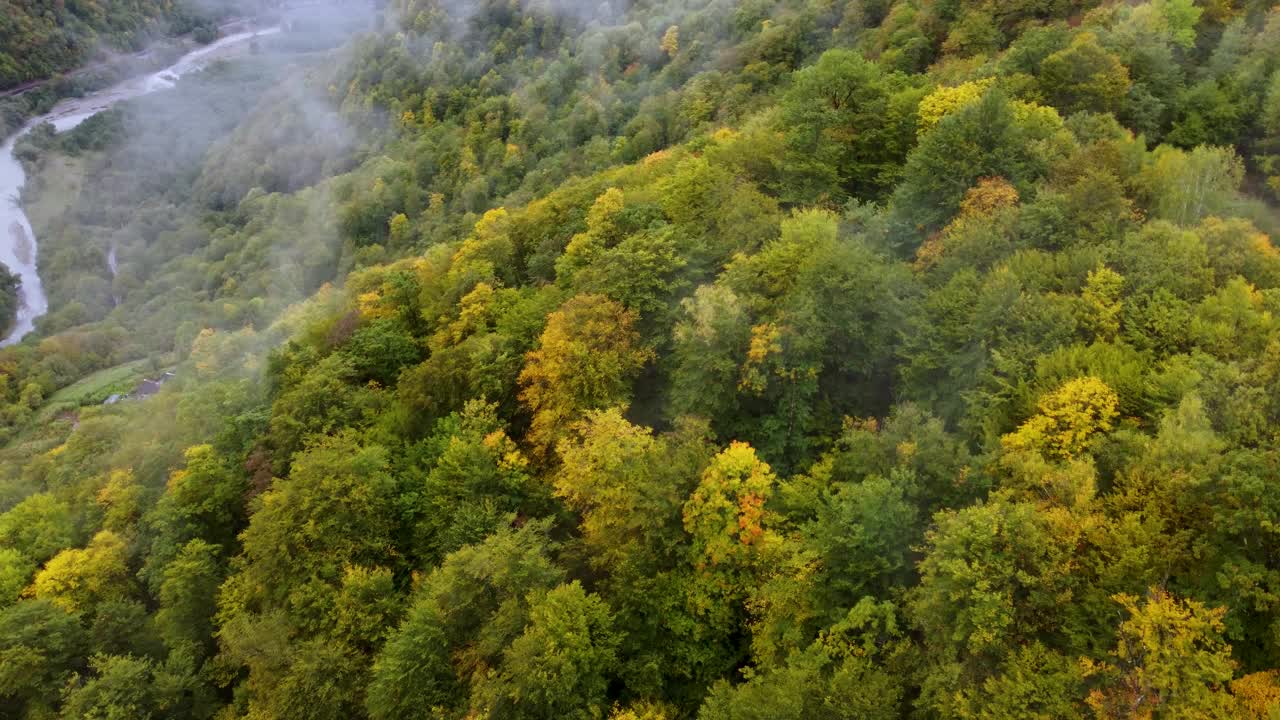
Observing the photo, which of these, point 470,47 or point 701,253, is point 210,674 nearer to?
point 701,253

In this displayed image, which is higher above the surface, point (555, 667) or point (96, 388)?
point (555, 667)

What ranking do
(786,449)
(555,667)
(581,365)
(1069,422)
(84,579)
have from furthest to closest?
(84,579)
(581,365)
(786,449)
(555,667)
(1069,422)

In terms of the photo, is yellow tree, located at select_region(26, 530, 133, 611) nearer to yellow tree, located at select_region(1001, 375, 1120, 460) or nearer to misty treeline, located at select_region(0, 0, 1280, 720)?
misty treeline, located at select_region(0, 0, 1280, 720)

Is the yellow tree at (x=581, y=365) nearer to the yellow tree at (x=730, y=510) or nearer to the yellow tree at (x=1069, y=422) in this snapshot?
the yellow tree at (x=730, y=510)

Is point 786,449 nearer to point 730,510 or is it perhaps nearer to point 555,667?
point 730,510

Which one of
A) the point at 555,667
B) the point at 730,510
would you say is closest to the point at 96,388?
the point at 555,667

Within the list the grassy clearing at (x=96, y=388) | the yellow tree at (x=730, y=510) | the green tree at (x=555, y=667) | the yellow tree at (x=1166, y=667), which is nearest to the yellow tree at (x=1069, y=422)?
the yellow tree at (x=1166, y=667)

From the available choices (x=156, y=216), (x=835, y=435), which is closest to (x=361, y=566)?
(x=835, y=435)

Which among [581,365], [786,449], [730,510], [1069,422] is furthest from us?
[581,365]
